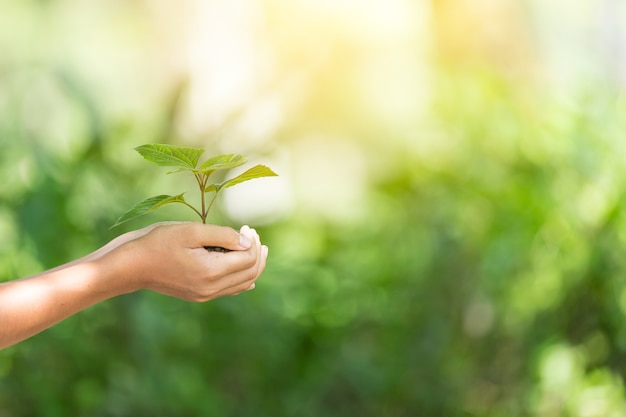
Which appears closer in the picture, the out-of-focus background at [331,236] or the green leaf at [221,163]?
the green leaf at [221,163]

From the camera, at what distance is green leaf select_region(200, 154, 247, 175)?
3.35ft

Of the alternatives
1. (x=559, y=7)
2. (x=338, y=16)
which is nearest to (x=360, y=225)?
(x=338, y=16)

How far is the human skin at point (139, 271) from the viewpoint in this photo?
1.05 meters

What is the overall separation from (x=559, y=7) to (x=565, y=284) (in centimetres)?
295

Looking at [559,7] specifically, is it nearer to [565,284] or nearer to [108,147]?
[565,284]

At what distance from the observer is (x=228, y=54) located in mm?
3512

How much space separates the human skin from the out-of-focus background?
46.2 inches

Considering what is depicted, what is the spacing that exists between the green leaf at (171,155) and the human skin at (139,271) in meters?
0.07

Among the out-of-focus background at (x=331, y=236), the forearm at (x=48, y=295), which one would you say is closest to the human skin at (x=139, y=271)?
Result: the forearm at (x=48, y=295)

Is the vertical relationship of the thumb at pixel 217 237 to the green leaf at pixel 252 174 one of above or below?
below

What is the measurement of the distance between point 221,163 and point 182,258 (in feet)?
0.39

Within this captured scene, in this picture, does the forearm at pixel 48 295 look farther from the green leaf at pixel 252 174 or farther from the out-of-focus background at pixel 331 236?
the out-of-focus background at pixel 331 236

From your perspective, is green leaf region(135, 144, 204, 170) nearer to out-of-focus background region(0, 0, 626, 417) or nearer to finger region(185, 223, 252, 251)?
finger region(185, 223, 252, 251)

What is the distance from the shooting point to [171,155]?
1.05 meters
